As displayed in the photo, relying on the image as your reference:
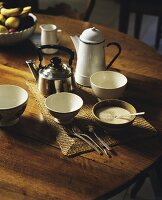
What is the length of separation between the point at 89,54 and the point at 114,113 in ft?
0.77

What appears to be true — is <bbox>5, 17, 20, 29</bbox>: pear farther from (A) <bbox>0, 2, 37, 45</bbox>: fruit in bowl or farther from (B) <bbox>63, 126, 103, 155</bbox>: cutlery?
(B) <bbox>63, 126, 103, 155</bbox>: cutlery

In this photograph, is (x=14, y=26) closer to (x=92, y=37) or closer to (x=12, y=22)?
(x=12, y=22)

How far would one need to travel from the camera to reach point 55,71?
105cm

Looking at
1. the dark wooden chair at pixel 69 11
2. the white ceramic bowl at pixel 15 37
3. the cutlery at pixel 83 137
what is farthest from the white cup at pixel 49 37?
the dark wooden chair at pixel 69 11

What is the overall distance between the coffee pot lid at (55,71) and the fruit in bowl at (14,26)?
357mm

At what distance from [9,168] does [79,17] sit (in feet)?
4.44

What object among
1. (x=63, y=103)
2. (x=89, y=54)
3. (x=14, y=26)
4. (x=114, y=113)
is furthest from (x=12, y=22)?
(x=114, y=113)

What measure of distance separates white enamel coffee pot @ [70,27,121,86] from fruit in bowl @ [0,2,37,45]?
306mm

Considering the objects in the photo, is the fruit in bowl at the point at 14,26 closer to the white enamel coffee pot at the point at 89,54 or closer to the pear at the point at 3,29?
the pear at the point at 3,29

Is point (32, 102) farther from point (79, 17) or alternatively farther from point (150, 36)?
point (150, 36)

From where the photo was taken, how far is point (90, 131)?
0.93 m

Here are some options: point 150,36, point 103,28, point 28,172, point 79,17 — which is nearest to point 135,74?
point 103,28

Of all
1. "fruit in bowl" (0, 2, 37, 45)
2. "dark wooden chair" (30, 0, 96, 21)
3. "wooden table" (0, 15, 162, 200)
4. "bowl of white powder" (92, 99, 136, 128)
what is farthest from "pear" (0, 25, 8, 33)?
"dark wooden chair" (30, 0, 96, 21)

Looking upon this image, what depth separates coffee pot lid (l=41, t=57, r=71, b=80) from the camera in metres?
1.05
